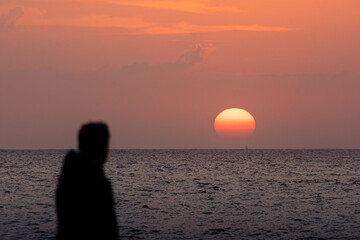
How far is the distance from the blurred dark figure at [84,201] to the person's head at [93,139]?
0.22 feet

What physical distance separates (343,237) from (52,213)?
19.6 meters

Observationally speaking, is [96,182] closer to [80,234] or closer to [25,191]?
[80,234]

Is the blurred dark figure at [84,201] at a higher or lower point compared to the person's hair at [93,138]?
lower

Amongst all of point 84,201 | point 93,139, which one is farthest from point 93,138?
point 84,201

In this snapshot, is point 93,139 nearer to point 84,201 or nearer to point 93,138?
point 93,138

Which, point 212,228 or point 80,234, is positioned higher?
point 80,234

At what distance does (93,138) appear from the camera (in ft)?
16.9

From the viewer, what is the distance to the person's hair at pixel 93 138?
5.14 metres

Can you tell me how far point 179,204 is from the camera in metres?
→ 43.0

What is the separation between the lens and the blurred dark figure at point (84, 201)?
5000mm

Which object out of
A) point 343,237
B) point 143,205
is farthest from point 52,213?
point 343,237

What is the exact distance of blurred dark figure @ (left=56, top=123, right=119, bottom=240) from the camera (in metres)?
5.00

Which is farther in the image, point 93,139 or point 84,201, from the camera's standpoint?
point 93,139

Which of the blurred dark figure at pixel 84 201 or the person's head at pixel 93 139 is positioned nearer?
the blurred dark figure at pixel 84 201
